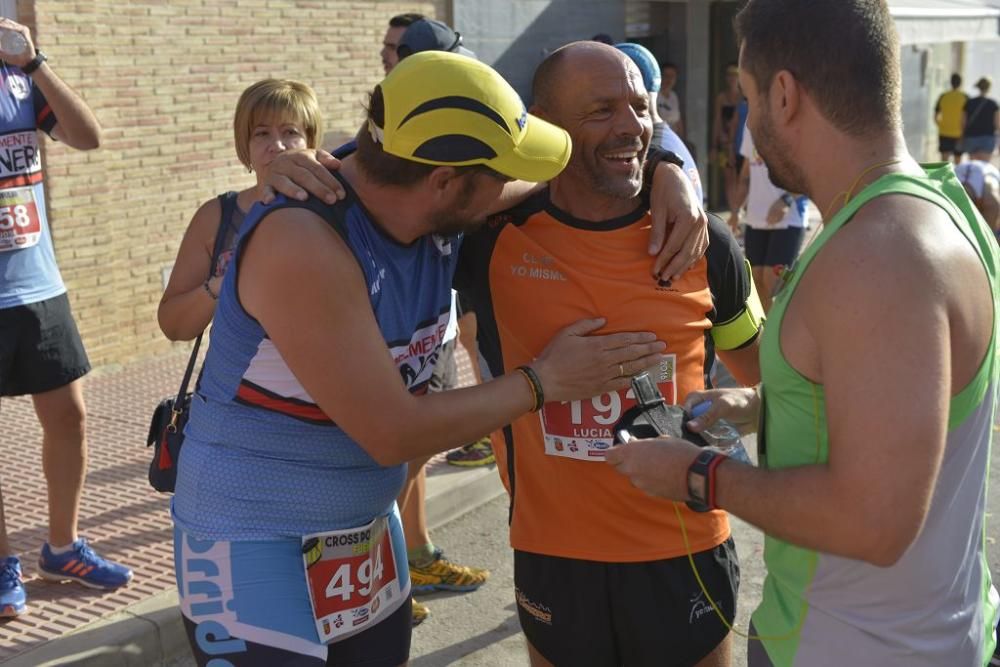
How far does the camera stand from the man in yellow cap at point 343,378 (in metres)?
2.18

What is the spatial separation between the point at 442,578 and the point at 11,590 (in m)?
1.63

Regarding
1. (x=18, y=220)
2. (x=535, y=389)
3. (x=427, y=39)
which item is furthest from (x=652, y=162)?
(x=427, y=39)

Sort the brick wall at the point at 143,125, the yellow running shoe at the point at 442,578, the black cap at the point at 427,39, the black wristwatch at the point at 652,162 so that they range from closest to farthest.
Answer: the black wristwatch at the point at 652,162
the yellow running shoe at the point at 442,578
the black cap at the point at 427,39
the brick wall at the point at 143,125

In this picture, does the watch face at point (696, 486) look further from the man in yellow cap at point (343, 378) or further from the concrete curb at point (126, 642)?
the concrete curb at point (126, 642)

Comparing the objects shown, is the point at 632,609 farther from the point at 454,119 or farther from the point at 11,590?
the point at 11,590

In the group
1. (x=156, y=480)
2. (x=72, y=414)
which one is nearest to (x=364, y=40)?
(x=72, y=414)

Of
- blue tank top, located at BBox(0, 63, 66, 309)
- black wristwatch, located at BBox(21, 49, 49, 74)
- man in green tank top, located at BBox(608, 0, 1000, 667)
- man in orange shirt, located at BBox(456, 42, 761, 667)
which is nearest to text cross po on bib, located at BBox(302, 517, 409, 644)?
man in orange shirt, located at BBox(456, 42, 761, 667)

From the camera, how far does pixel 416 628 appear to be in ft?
14.6

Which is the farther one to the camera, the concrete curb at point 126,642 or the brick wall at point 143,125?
the brick wall at point 143,125

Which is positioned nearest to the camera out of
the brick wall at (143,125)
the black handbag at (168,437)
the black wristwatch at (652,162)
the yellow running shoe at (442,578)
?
the black wristwatch at (652,162)

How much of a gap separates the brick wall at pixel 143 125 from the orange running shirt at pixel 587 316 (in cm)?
546

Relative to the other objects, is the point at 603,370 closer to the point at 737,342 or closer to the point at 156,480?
the point at 737,342

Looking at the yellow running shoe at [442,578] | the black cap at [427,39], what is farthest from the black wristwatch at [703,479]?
the black cap at [427,39]

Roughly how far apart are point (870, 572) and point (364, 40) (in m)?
8.71
